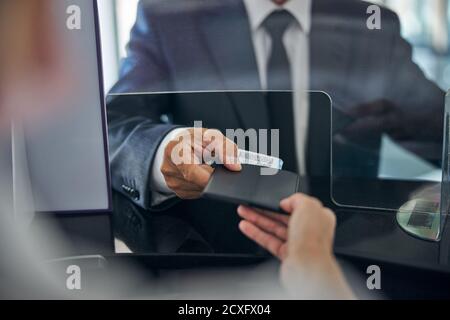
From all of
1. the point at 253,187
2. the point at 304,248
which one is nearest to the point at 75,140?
the point at 253,187

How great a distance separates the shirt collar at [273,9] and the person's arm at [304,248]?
0.97 feet

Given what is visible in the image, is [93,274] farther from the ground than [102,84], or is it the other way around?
[102,84]

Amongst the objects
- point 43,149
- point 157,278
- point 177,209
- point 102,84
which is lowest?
point 157,278

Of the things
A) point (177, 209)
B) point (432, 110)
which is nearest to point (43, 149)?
point (177, 209)

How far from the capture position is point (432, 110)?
853mm

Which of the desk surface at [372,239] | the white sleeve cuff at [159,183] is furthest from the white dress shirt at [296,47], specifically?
the white sleeve cuff at [159,183]

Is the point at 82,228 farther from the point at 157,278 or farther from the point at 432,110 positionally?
the point at 432,110

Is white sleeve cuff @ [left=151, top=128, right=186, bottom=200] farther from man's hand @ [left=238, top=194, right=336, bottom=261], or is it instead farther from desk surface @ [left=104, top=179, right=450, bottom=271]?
man's hand @ [left=238, top=194, right=336, bottom=261]

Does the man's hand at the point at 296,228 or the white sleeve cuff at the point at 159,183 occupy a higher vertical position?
the white sleeve cuff at the point at 159,183

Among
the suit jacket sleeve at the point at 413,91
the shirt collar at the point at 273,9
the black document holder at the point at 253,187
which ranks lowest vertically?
the black document holder at the point at 253,187

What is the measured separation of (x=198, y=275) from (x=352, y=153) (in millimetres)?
353

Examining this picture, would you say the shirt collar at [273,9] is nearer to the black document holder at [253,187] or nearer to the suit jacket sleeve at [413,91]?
the suit jacket sleeve at [413,91]

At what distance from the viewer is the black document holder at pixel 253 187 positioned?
848mm

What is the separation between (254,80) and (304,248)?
30cm
